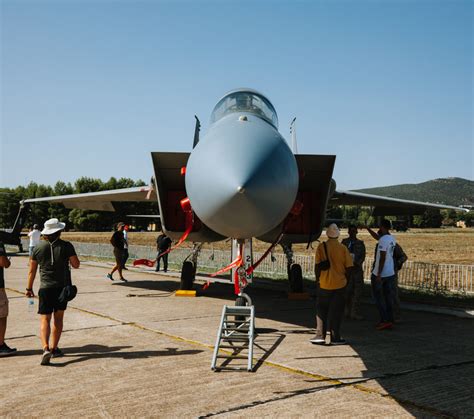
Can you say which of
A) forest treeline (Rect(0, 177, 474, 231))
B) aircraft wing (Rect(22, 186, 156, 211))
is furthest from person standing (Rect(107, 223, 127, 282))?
forest treeline (Rect(0, 177, 474, 231))

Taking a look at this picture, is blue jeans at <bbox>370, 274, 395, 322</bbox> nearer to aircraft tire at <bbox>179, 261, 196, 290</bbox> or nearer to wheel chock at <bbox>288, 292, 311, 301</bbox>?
wheel chock at <bbox>288, 292, 311, 301</bbox>

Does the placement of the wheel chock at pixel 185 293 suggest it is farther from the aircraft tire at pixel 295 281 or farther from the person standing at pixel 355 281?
the person standing at pixel 355 281

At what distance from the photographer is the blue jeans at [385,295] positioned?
750cm

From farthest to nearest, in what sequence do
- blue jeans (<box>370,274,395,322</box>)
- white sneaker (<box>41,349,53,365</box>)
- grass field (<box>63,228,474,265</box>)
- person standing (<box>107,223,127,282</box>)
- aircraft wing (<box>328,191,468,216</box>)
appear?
grass field (<box>63,228,474,265</box>) → person standing (<box>107,223,127,282</box>) → aircraft wing (<box>328,191,468,216</box>) → blue jeans (<box>370,274,395,322</box>) → white sneaker (<box>41,349,53,365</box>)

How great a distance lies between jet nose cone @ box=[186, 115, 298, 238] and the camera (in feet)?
15.6

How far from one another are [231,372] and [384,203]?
893cm

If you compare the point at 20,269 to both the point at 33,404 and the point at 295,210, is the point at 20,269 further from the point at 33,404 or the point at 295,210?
the point at 33,404

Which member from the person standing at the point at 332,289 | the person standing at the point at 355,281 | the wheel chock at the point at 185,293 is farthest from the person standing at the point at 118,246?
the person standing at the point at 332,289

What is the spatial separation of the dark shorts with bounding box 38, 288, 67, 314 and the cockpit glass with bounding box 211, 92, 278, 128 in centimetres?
387

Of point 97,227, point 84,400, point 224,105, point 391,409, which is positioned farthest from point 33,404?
point 97,227

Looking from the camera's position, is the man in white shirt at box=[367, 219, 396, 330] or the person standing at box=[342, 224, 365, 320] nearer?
the man in white shirt at box=[367, 219, 396, 330]

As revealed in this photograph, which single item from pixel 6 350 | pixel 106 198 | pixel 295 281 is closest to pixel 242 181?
pixel 6 350

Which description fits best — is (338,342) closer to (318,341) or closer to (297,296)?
(318,341)

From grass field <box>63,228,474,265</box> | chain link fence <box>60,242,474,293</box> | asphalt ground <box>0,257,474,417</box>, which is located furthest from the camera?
grass field <box>63,228,474,265</box>
